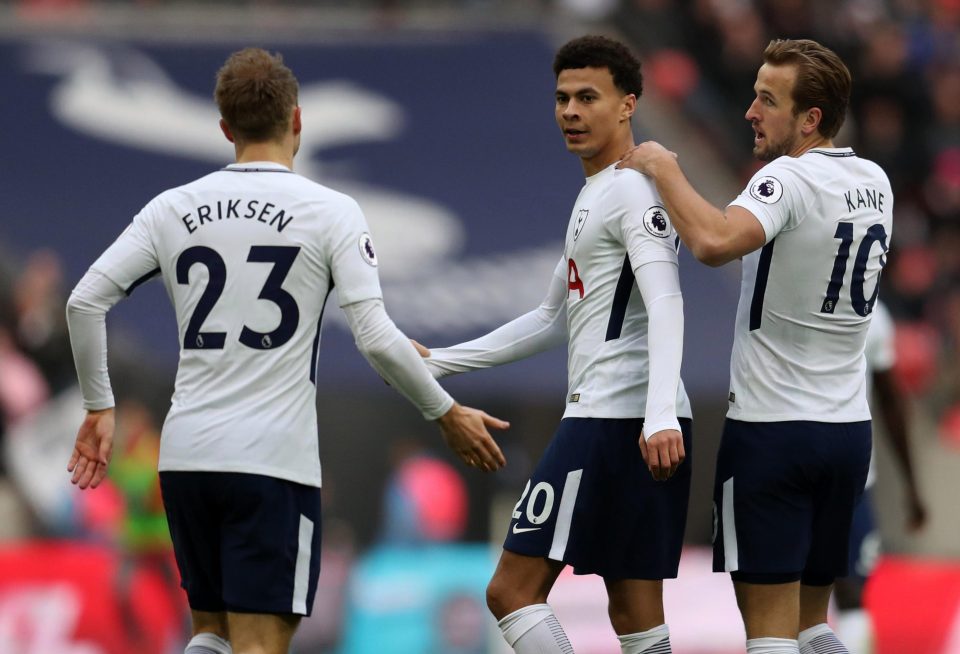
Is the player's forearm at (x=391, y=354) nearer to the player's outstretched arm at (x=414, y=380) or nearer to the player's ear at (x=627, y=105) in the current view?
the player's outstretched arm at (x=414, y=380)

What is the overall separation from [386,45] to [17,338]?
4630mm

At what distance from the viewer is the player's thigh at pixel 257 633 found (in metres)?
4.78

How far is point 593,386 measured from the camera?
5133 millimetres

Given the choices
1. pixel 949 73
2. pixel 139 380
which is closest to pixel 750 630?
pixel 139 380

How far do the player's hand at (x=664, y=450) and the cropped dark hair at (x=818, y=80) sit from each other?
1215 mm

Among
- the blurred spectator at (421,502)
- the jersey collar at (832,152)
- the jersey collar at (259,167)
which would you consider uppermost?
the jersey collar at (832,152)

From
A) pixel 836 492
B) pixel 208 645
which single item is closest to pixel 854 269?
pixel 836 492

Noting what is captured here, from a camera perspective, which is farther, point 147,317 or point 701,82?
point 701,82

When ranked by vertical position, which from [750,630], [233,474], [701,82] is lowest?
[750,630]

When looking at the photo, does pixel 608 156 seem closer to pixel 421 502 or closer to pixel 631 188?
pixel 631 188

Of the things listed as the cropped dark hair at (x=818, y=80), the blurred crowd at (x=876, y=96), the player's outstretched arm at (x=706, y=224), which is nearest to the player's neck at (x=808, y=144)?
the cropped dark hair at (x=818, y=80)

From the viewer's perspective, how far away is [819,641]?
5320 mm

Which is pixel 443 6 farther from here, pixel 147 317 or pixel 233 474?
pixel 233 474

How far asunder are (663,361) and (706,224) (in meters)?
0.46
